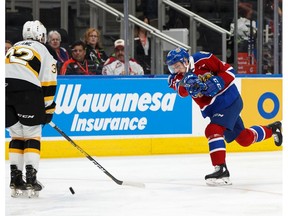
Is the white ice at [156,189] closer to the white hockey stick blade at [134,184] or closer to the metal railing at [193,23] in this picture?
the white hockey stick blade at [134,184]

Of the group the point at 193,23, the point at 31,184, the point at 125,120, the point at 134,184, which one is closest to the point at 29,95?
the point at 31,184

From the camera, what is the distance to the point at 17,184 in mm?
4840

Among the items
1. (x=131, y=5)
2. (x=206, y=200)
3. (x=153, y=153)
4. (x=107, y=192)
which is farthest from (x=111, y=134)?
(x=206, y=200)

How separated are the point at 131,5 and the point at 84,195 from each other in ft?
13.4

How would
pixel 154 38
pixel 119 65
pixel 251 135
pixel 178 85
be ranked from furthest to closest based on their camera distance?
pixel 154 38, pixel 119 65, pixel 251 135, pixel 178 85

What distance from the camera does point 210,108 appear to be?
5.65 m

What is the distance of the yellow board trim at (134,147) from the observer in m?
7.38

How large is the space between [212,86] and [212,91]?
0.11ft

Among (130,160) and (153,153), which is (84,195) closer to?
(130,160)

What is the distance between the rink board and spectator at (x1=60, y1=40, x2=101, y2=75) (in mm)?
247

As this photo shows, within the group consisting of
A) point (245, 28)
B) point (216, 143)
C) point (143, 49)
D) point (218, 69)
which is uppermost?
point (245, 28)

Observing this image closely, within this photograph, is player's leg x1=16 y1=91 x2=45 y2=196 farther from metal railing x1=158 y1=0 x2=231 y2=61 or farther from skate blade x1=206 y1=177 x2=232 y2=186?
metal railing x1=158 y1=0 x2=231 y2=61

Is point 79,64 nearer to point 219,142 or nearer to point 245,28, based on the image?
point 245,28

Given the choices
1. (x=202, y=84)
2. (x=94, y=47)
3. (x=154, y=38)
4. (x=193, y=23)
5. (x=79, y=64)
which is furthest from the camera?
(x=193, y=23)
